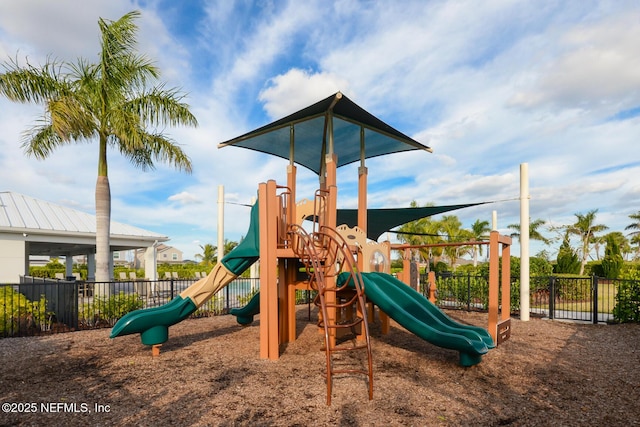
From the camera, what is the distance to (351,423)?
12.9 feet

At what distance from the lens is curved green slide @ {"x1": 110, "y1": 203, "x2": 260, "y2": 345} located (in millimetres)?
6531

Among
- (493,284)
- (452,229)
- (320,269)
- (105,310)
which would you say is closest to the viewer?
(320,269)

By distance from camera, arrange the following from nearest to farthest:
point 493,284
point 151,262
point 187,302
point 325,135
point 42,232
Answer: point 493,284
point 187,302
point 325,135
point 42,232
point 151,262

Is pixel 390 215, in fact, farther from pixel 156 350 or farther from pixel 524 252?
pixel 156 350

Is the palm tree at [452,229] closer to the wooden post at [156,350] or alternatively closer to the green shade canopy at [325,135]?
the green shade canopy at [325,135]

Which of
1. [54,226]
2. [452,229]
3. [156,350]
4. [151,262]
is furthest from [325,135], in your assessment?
[452,229]

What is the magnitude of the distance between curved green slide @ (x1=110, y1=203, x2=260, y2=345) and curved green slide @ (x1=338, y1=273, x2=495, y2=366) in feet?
6.19

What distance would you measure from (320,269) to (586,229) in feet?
151

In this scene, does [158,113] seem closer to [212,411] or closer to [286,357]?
[286,357]

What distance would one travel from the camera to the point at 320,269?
6.39 meters

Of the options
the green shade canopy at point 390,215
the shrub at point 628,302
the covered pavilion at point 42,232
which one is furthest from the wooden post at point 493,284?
the covered pavilion at point 42,232

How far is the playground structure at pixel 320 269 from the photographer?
5.86m

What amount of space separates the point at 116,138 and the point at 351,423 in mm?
11409

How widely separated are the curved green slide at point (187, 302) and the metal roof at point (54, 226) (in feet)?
37.6
